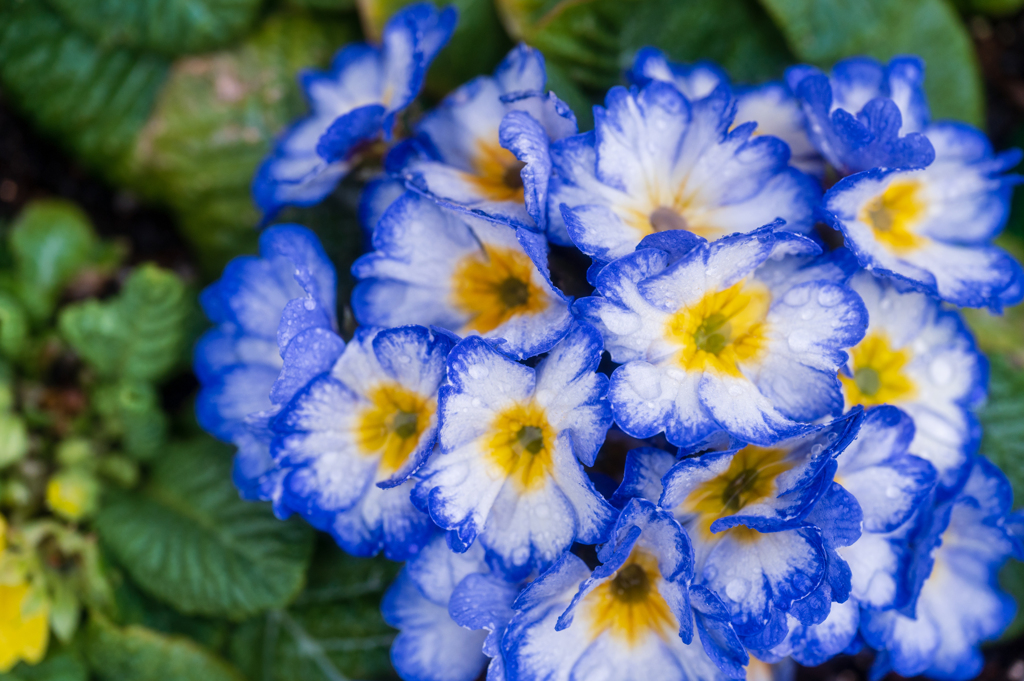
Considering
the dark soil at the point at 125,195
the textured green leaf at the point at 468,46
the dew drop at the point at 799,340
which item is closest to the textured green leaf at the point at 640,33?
the textured green leaf at the point at 468,46

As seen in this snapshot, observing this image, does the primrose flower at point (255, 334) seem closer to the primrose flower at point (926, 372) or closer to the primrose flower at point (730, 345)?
the primrose flower at point (730, 345)

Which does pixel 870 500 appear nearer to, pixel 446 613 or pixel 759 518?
pixel 759 518

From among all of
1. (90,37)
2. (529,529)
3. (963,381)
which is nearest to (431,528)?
(529,529)

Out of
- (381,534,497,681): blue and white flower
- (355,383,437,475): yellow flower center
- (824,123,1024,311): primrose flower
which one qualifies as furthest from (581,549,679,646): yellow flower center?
(824,123,1024,311): primrose flower

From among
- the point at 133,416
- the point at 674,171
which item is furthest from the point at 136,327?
the point at 674,171

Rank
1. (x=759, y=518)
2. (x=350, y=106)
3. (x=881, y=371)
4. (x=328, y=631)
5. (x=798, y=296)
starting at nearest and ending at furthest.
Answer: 1. (x=759, y=518)
2. (x=798, y=296)
3. (x=881, y=371)
4. (x=350, y=106)
5. (x=328, y=631)

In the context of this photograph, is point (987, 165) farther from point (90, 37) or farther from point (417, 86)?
point (90, 37)
